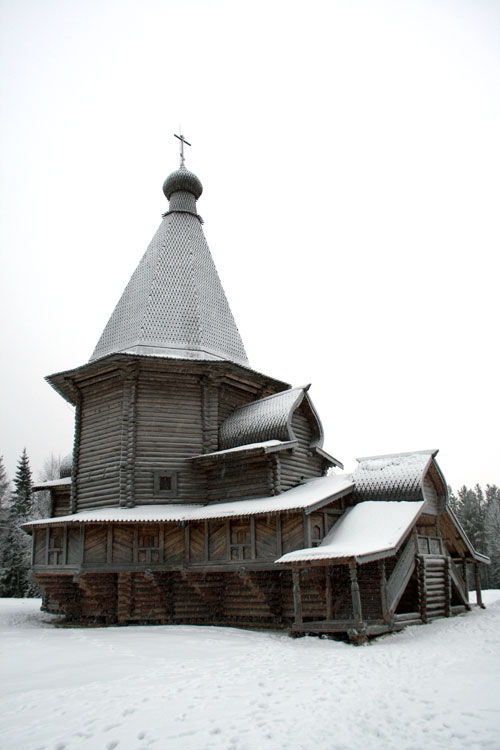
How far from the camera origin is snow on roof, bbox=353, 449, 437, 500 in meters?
16.2

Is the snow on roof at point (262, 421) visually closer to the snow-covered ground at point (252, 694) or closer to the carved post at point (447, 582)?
the carved post at point (447, 582)

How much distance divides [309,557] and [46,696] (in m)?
6.84

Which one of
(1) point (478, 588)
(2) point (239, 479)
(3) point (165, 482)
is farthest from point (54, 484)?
(1) point (478, 588)

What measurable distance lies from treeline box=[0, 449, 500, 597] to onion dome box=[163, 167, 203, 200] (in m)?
16.3

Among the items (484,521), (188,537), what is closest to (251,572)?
(188,537)

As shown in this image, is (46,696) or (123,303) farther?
(123,303)

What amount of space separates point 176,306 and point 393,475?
988 centimetres

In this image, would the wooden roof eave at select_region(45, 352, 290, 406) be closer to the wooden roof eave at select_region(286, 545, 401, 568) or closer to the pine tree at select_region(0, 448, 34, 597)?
the wooden roof eave at select_region(286, 545, 401, 568)

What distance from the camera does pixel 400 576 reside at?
1486 centimetres

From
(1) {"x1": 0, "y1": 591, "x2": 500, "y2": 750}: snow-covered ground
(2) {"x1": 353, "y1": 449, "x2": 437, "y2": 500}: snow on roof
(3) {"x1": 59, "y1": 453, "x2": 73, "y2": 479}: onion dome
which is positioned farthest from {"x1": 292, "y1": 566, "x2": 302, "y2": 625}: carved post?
(3) {"x1": 59, "y1": 453, "x2": 73, "y2": 479}: onion dome

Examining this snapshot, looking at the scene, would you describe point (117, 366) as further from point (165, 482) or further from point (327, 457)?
point (327, 457)

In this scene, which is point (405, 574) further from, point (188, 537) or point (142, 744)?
point (142, 744)

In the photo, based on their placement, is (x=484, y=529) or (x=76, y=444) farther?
(x=484, y=529)

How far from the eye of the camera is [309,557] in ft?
43.8
